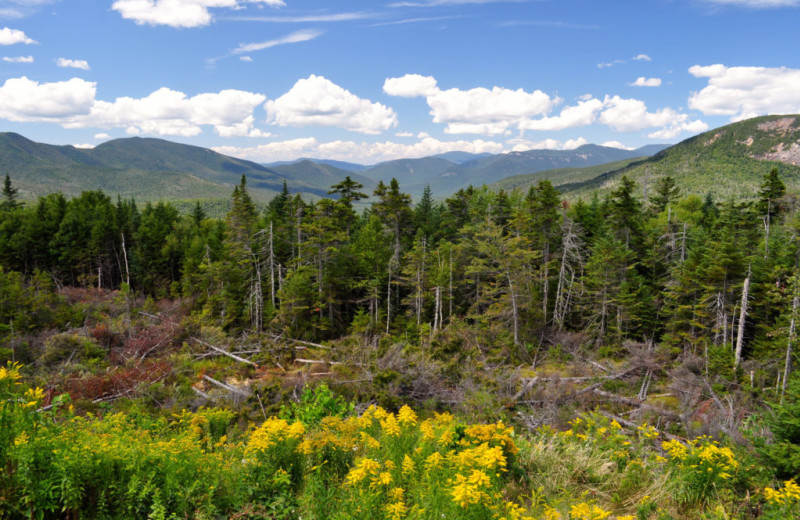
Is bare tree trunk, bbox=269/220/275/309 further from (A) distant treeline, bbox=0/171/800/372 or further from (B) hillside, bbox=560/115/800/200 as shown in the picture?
(B) hillside, bbox=560/115/800/200

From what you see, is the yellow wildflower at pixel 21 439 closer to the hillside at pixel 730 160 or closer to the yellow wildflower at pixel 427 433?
the yellow wildflower at pixel 427 433

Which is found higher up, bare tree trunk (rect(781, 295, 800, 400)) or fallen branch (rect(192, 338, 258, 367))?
bare tree trunk (rect(781, 295, 800, 400))

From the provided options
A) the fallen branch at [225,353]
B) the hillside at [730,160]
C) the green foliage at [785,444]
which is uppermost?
the hillside at [730,160]

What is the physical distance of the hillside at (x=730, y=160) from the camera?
131m

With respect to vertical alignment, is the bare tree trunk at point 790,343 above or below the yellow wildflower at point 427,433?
below

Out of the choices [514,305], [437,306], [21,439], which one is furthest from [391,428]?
[437,306]

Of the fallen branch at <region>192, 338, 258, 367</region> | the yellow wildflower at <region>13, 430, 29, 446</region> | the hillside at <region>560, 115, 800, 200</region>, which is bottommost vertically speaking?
the fallen branch at <region>192, 338, 258, 367</region>

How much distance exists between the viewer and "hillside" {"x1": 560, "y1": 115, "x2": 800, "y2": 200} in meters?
131

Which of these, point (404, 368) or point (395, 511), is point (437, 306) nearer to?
point (404, 368)

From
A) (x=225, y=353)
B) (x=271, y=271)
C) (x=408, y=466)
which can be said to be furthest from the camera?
(x=271, y=271)

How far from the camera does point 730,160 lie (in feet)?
509

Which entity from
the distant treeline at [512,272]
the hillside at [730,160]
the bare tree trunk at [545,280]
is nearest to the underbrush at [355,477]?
the distant treeline at [512,272]

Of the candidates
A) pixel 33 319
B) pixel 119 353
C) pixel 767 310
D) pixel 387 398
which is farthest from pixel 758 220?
pixel 33 319

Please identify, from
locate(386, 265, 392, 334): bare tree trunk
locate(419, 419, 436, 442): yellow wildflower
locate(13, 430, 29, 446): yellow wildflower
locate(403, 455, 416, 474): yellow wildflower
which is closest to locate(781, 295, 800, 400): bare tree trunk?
locate(419, 419, 436, 442): yellow wildflower
